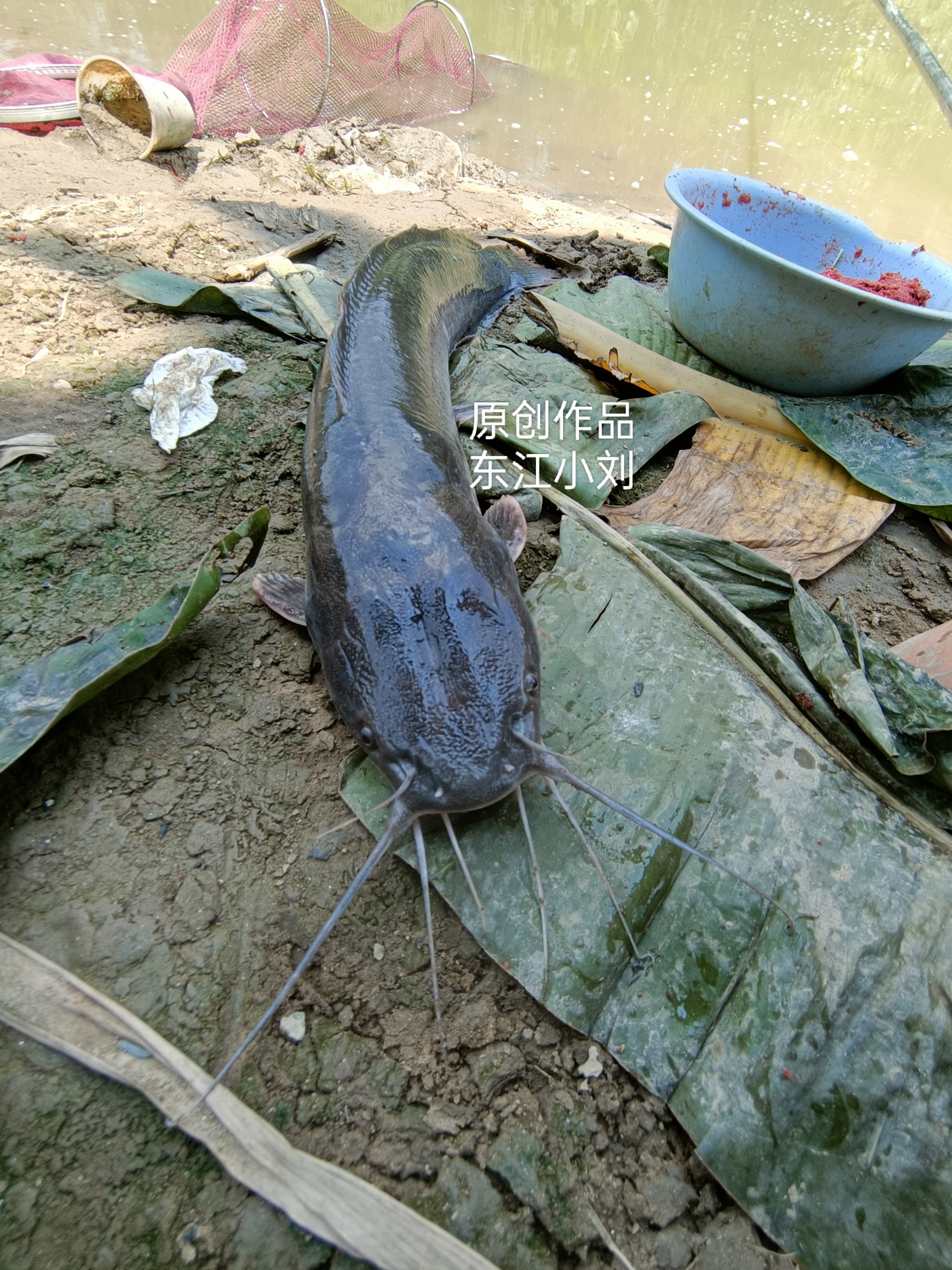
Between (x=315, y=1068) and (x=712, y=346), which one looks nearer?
(x=315, y=1068)

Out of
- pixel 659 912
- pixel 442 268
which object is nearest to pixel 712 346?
pixel 442 268

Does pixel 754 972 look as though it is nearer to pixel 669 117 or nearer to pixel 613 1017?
pixel 613 1017

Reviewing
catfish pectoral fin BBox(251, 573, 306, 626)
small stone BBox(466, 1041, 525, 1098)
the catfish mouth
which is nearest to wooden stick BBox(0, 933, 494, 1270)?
small stone BBox(466, 1041, 525, 1098)

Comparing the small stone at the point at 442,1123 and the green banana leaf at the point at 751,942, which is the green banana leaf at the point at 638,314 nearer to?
the green banana leaf at the point at 751,942

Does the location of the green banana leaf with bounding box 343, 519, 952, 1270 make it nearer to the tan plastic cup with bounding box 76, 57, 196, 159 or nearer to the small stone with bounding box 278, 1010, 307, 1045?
the small stone with bounding box 278, 1010, 307, 1045

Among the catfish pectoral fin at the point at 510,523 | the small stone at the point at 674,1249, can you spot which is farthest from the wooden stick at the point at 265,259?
the small stone at the point at 674,1249

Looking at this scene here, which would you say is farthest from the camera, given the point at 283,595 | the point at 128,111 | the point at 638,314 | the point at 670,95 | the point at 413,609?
the point at 670,95

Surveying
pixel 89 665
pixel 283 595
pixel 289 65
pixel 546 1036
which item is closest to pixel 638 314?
pixel 283 595

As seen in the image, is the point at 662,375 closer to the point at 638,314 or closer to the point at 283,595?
the point at 638,314
